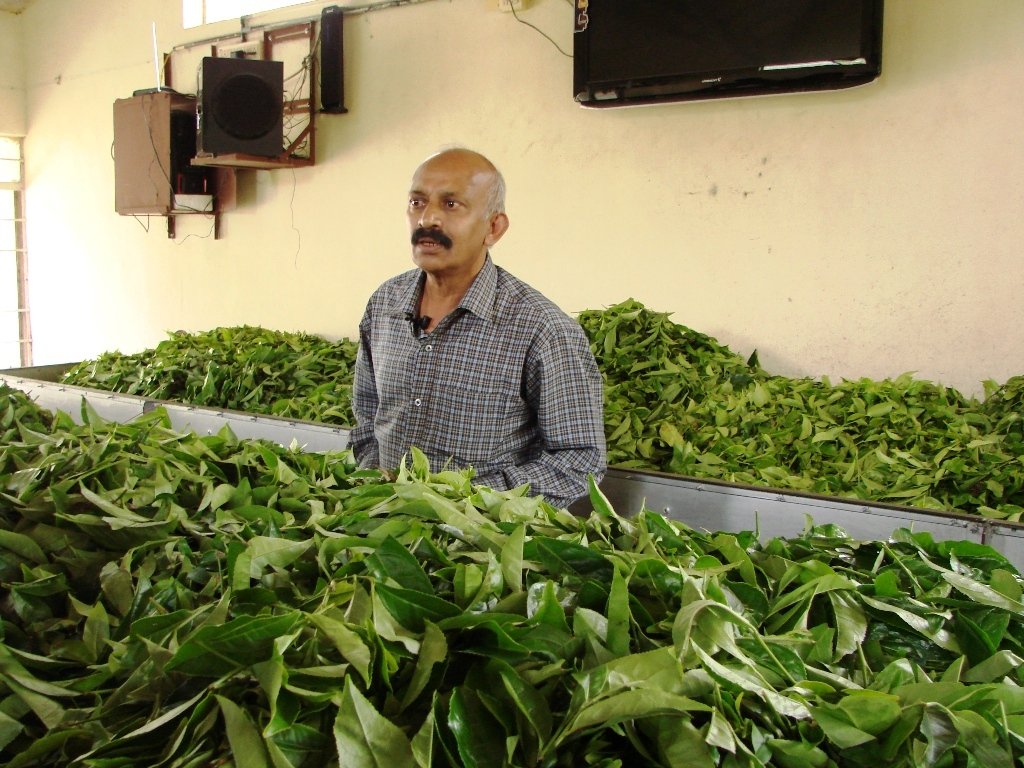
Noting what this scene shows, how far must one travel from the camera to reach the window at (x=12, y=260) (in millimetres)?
8102

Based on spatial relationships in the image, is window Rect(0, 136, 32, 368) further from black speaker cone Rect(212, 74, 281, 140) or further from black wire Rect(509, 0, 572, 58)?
black wire Rect(509, 0, 572, 58)

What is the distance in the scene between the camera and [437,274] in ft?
7.98

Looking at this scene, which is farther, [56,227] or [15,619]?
[56,227]

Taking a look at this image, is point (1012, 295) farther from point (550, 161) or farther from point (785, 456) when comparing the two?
point (550, 161)

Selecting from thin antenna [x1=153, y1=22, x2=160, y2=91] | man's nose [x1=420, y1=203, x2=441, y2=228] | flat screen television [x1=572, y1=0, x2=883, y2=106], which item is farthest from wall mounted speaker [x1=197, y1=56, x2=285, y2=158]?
man's nose [x1=420, y1=203, x2=441, y2=228]

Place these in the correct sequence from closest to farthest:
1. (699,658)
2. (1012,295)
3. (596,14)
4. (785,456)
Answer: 1. (699,658)
2. (785,456)
3. (1012,295)
4. (596,14)

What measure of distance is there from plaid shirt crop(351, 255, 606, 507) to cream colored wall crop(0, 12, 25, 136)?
276 inches

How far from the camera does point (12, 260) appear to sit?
820 cm

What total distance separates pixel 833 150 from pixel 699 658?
129 inches

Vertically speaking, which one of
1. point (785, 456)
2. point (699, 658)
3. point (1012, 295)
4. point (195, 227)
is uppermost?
point (195, 227)

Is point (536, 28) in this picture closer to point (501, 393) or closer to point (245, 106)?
point (245, 106)

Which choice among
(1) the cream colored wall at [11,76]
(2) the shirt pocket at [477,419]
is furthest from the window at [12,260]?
(2) the shirt pocket at [477,419]

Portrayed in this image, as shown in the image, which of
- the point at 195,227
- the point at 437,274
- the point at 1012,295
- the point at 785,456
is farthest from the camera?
the point at 195,227

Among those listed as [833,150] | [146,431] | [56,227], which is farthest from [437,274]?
[56,227]
